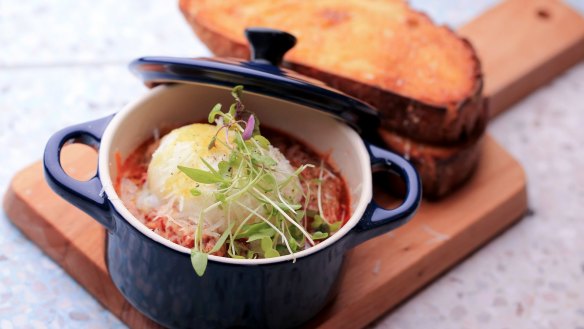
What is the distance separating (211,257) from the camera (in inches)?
44.9

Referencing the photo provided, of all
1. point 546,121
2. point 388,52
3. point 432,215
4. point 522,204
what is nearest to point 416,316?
point 432,215

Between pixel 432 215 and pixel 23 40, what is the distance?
0.96 meters

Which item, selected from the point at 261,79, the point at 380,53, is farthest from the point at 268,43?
the point at 380,53

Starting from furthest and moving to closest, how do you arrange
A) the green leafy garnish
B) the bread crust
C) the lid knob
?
the bread crust < the lid knob < the green leafy garnish

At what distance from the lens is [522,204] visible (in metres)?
1.63

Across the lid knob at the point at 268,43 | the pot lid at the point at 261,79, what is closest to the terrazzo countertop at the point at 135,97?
the pot lid at the point at 261,79

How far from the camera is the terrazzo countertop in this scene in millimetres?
1453

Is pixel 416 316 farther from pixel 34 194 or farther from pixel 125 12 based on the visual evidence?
pixel 125 12

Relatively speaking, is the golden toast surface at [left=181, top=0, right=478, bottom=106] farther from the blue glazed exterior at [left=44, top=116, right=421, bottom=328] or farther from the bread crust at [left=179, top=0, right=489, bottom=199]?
the blue glazed exterior at [left=44, top=116, right=421, bottom=328]

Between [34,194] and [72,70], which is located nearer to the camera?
[34,194]

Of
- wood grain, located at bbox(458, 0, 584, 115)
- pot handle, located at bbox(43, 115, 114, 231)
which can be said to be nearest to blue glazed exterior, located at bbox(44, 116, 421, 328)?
pot handle, located at bbox(43, 115, 114, 231)

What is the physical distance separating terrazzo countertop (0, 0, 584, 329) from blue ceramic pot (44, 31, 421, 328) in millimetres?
182

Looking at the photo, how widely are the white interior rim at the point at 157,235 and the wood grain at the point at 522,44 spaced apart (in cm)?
56

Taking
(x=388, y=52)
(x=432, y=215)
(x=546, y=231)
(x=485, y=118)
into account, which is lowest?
(x=546, y=231)
